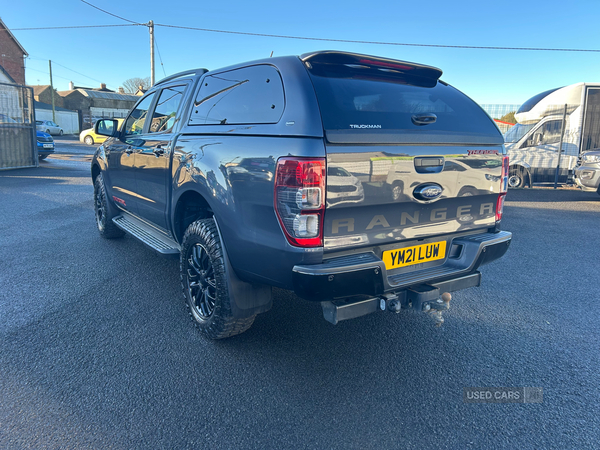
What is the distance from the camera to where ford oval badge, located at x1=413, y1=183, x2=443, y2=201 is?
2.65 meters

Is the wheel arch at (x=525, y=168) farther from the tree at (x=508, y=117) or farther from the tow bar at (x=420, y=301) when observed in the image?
the tow bar at (x=420, y=301)

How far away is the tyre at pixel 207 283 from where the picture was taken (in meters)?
2.83

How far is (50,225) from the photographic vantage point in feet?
21.4

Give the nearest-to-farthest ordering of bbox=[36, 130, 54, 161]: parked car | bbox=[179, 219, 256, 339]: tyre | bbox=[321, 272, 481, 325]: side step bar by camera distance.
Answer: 1. bbox=[321, 272, 481, 325]: side step bar
2. bbox=[179, 219, 256, 339]: tyre
3. bbox=[36, 130, 54, 161]: parked car

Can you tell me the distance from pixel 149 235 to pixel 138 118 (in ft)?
4.61

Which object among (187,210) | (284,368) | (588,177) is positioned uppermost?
(588,177)

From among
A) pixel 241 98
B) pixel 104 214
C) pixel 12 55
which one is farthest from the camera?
pixel 12 55

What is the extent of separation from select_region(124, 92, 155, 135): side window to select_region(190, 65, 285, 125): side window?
127 centimetres

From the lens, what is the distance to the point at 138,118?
187 inches

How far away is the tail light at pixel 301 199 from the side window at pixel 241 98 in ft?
1.43

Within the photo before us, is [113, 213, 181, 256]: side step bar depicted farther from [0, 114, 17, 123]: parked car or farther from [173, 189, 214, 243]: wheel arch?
[0, 114, 17, 123]: parked car

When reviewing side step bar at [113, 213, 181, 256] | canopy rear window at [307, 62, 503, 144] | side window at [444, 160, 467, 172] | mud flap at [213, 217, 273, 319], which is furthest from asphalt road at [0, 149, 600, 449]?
canopy rear window at [307, 62, 503, 144]

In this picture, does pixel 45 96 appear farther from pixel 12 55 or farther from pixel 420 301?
pixel 420 301

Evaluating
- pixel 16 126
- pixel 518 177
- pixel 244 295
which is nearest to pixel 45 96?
pixel 16 126
